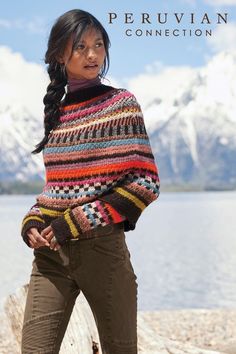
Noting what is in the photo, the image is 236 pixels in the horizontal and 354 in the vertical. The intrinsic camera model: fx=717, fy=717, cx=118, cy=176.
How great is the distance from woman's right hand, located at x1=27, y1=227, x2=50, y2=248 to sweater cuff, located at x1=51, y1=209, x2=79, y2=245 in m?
0.10

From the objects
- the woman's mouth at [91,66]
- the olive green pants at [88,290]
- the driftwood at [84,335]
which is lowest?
the driftwood at [84,335]

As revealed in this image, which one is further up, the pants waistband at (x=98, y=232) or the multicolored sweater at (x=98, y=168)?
the multicolored sweater at (x=98, y=168)

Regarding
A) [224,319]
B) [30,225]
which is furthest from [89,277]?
[224,319]

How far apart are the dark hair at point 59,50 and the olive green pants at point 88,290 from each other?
0.66 meters

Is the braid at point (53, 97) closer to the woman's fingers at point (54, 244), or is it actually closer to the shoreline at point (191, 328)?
the woman's fingers at point (54, 244)

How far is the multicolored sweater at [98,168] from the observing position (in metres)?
3.43

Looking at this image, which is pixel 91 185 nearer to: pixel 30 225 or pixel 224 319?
pixel 30 225

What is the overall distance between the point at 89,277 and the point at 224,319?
1257 cm

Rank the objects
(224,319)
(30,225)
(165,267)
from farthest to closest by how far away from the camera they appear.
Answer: (165,267) → (224,319) → (30,225)

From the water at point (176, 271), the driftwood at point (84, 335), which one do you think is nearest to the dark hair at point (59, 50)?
the driftwood at point (84, 335)

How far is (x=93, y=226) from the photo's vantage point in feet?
11.2

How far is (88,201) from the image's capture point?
3.50 metres

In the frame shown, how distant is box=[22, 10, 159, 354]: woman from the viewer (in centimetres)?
344

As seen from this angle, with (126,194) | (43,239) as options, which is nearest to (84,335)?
(43,239)
